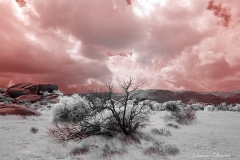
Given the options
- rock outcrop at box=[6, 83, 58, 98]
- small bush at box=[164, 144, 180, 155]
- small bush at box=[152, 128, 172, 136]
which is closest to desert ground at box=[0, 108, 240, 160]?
small bush at box=[164, 144, 180, 155]

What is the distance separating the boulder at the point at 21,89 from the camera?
136 feet

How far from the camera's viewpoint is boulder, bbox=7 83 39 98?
1633 inches

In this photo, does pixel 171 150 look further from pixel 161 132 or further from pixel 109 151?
pixel 161 132

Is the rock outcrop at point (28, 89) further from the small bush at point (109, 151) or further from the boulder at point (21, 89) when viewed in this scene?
the small bush at point (109, 151)

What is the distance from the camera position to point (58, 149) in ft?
19.6

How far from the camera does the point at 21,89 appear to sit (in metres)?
43.0

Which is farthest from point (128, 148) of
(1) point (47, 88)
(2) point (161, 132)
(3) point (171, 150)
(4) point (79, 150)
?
(1) point (47, 88)

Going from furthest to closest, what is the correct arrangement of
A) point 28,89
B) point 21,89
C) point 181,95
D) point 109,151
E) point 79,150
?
1. point 181,95
2. point 28,89
3. point 21,89
4. point 79,150
5. point 109,151

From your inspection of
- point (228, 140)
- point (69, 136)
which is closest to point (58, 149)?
point (69, 136)

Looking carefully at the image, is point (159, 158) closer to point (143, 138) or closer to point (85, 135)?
point (143, 138)

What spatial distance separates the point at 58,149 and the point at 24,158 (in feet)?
3.36

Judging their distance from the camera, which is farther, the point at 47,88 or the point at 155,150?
the point at 47,88

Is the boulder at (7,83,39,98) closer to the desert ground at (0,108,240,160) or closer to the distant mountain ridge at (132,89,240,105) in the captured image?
the distant mountain ridge at (132,89,240,105)

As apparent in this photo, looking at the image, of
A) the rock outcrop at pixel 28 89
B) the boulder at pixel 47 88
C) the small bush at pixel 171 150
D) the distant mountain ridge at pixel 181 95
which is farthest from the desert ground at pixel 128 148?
the distant mountain ridge at pixel 181 95
